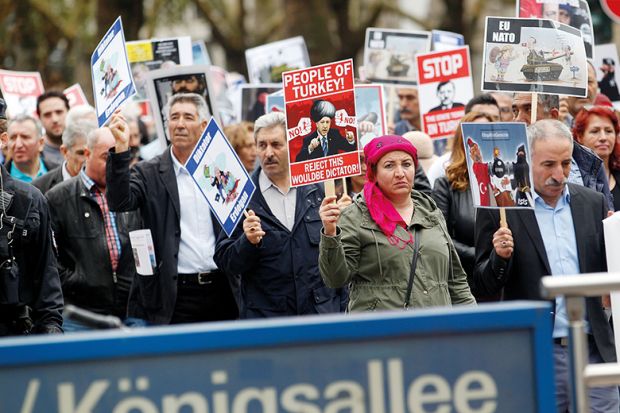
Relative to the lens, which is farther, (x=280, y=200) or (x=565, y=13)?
(x=565, y=13)

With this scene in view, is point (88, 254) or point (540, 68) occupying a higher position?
point (540, 68)

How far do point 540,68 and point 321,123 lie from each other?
1.99 meters

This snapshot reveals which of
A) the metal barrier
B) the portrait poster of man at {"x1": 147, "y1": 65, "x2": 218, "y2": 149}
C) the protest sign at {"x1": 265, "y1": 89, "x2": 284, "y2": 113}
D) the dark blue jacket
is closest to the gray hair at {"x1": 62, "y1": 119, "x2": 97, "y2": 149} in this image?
the portrait poster of man at {"x1": 147, "y1": 65, "x2": 218, "y2": 149}

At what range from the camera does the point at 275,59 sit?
44.0 ft

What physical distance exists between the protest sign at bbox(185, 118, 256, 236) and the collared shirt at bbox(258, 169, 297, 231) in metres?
0.18

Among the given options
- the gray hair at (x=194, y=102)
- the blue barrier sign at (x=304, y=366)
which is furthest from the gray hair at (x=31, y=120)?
the blue barrier sign at (x=304, y=366)

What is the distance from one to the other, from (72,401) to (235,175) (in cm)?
417

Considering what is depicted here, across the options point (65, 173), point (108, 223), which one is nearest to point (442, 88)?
point (65, 173)

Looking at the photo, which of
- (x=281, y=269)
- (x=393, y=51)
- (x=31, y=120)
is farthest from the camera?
(x=393, y=51)

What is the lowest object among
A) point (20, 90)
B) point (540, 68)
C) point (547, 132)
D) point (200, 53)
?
point (547, 132)

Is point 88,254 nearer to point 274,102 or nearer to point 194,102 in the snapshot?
point 194,102

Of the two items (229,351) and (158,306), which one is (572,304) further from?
(158,306)

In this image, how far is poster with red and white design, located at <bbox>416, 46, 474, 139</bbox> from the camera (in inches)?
451

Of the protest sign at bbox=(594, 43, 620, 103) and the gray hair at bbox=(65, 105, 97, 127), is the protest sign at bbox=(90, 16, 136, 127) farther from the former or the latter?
the protest sign at bbox=(594, 43, 620, 103)
